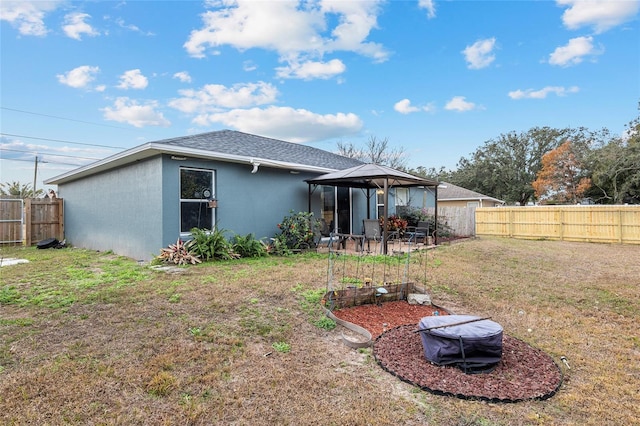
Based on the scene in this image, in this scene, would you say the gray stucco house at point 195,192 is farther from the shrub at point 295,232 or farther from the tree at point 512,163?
the tree at point 512,163

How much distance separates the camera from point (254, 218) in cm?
923

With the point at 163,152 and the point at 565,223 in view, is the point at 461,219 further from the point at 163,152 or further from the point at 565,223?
the point at 163,152

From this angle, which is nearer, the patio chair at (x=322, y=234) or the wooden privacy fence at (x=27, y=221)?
the patio chair at (x=322, y=234)

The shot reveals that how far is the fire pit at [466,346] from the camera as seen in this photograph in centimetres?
281

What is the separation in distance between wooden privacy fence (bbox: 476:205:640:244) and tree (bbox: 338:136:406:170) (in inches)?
638

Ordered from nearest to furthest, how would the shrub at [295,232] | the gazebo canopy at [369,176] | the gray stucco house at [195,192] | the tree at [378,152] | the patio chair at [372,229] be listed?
the gray stucco house at [195,192] < the gazebo canopy at [369,176] < the shrub at [295,232] < the patio chair at [372,229] < the tree at [378,152]

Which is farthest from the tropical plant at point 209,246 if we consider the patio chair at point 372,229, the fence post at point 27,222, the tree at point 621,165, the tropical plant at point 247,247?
the tree at point 621,165

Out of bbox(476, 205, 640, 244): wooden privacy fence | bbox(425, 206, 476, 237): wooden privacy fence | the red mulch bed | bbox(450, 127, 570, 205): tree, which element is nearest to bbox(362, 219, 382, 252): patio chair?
the red mulch bed

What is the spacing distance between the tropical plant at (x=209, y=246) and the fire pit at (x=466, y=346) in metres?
5.74

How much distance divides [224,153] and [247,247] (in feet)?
7.51

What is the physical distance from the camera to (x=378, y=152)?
32250mm

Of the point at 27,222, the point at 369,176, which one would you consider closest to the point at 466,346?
the point at 369,176

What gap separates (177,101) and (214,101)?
206 cm

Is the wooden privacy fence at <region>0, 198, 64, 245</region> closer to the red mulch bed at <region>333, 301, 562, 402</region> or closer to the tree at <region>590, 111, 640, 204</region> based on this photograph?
the red mulch bed at <region>333, 301, 562, 402</region>
